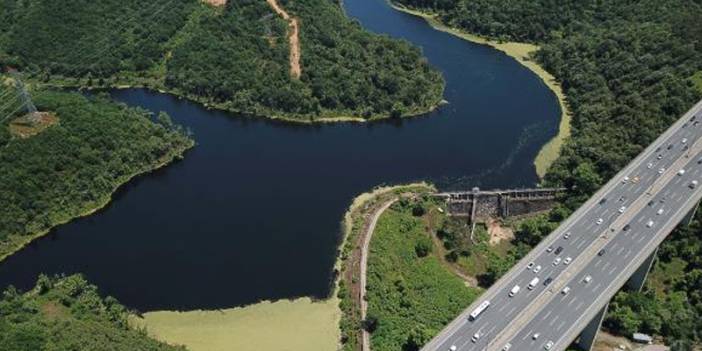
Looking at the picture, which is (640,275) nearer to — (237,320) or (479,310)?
(479,310)

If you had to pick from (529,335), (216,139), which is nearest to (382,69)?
(216,139)

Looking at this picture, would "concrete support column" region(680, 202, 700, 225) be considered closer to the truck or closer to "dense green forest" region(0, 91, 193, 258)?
the truck

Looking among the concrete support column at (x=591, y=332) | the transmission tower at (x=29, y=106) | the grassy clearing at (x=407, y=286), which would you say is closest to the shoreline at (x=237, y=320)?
the grassy clearing at (x=407, y=286)

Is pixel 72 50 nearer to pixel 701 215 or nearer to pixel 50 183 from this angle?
pixel 50 183

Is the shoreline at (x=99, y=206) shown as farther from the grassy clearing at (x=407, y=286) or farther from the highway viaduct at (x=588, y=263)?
the highway viaduct at (x=588, y=263)

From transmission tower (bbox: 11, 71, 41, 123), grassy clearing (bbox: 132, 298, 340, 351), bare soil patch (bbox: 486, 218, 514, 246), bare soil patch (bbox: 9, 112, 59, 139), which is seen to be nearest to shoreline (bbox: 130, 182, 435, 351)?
grassy clearing (bbox: 132, 298, 340, 351)
